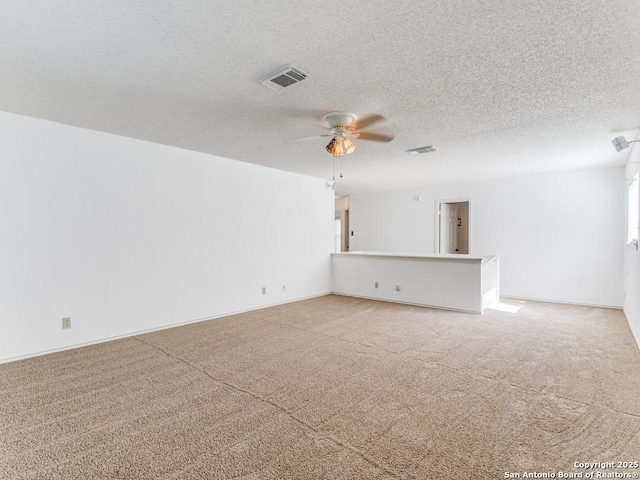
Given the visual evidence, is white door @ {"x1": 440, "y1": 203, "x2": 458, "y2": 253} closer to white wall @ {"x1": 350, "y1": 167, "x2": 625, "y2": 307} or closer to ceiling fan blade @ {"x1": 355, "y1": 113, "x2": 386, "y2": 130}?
white wall @ {"x1": 350, "y1": 167, "x2": 625, "y2": 307}

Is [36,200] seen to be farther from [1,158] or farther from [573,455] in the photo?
[573,455]

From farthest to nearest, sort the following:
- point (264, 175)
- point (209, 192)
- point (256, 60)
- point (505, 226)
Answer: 1. point (505, 226)
2. point (264, 175)
3. point (209, 192)
4. point (256, 60)

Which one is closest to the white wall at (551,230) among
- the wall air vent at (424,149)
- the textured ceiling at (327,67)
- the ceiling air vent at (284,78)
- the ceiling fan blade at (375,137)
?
the textured ceiling at (327,67)

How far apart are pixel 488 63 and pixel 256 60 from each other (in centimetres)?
160

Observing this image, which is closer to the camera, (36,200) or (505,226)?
(36,200)

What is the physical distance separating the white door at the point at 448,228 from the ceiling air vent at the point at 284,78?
222 inches

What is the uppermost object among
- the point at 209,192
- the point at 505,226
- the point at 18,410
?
the point at 209,192

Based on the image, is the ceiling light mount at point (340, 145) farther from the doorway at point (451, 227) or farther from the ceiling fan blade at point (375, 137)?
the doorway at point (451, 227)

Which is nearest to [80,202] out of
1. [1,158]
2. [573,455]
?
[1,158]

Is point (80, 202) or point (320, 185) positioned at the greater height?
point (320, 185)

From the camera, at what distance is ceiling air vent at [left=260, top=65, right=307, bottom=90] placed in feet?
7.60

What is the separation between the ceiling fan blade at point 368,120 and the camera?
3.23 meters

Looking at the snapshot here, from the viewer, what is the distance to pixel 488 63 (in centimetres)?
225

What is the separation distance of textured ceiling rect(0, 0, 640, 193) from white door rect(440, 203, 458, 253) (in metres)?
3.42
